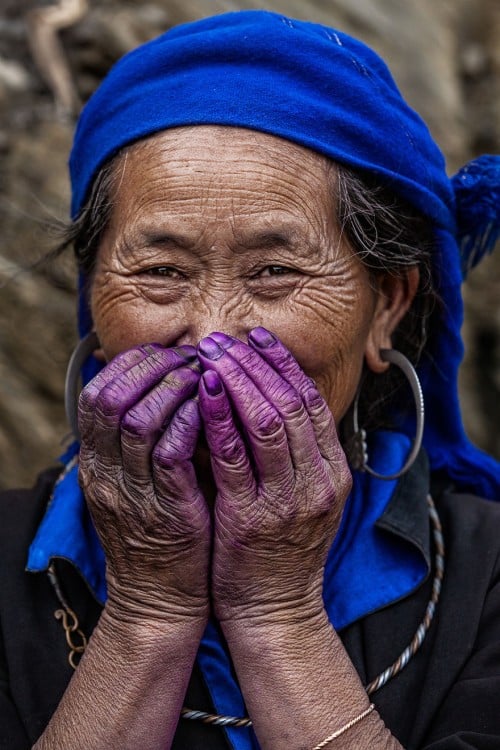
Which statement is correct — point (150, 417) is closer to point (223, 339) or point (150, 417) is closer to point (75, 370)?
point (223, 339)

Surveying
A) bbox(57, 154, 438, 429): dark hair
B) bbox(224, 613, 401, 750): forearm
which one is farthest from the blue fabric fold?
bbox(57, 154, 438, 429): dark hair

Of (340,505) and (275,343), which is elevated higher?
(275,343)

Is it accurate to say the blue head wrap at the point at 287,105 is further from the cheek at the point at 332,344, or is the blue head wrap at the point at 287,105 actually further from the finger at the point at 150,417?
the finger at the point at 150,417

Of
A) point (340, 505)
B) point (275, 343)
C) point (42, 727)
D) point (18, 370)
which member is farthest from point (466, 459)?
point (18, 370)

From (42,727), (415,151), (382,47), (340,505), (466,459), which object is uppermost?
(415,151)

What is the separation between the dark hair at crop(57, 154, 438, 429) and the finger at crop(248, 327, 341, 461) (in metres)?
0.48

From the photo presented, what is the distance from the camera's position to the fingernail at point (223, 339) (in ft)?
6.59

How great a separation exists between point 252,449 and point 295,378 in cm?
20

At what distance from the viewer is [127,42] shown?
14.0 feet

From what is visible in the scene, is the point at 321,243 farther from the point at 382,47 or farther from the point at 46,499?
the point at 382,47

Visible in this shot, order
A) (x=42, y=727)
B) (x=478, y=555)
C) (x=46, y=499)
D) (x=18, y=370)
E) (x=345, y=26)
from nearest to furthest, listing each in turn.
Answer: (x=42, y=727), (x=478, y=555), (x=46, y=499), (x=18, y=370), (x=345, y=26)

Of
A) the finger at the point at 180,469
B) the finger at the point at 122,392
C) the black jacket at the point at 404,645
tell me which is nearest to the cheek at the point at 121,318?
the finger at the point at 122,392

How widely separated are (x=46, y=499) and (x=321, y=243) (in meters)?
1.17

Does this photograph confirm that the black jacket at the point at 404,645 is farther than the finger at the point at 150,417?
Yes
